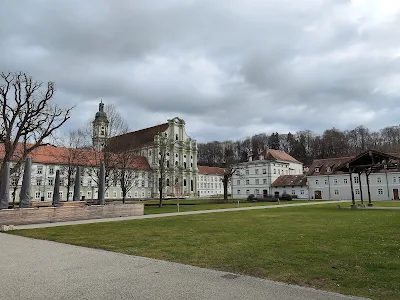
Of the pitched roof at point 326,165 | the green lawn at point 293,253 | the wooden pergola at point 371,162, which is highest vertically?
the pitched roof at point 326,165

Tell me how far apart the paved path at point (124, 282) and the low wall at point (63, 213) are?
36.7 ft

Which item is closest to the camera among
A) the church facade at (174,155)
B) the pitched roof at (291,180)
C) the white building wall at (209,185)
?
the pitched roof at (291,180)

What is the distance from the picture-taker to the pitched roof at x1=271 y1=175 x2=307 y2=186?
72.2m

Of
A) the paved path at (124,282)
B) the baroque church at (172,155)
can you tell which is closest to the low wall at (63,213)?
the paved path at (124,282)

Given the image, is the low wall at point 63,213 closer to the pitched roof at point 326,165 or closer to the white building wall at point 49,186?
the white building wall at point 49,186

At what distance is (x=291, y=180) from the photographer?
75250 mm

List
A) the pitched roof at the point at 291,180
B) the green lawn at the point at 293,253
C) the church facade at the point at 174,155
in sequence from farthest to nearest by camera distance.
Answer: the church facade at the point at 174,155 < the pitched roof at the point at 291,180 < the green lawn at the point at 293,253

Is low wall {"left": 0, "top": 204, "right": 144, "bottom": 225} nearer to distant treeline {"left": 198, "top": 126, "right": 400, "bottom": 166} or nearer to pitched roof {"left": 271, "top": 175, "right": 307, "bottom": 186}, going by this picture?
pitched roof {"left": 271, "top": 175, "right": 307, "bottom": 186}

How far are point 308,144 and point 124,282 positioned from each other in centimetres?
11402

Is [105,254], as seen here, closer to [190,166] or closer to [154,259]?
[154,259]

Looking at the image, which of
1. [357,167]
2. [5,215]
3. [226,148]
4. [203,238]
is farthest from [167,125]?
[203,238]

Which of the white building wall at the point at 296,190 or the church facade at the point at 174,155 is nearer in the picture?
the white building wall at the point at 296,190

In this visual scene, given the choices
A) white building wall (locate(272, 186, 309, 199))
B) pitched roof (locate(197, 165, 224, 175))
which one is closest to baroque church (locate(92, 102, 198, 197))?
pitched roof (locate(197, 165, 224, 175))

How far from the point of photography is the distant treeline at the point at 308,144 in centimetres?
9481
